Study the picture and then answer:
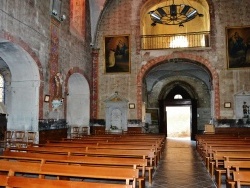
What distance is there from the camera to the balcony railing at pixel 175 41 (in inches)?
676

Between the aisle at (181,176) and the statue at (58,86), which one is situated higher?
the statue at (58,86)

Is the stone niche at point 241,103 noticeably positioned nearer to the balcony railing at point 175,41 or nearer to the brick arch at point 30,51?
the balcony railing at point 175,41

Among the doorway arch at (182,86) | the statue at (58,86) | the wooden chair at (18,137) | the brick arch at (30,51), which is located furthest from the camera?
the doorway arch at (182,86)

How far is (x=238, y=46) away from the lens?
16.2 m

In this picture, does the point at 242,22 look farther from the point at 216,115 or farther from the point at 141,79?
the point at 141,79

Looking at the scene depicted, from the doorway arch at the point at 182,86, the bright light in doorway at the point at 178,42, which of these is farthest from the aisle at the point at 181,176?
the bright light in doorway at the point at 178,42

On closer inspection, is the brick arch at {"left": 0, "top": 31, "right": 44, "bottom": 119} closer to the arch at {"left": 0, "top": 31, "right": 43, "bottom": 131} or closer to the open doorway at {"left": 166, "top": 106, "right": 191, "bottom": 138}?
the arch at {"left": 0, "top": 31, "right": 43, "bottom": 131}

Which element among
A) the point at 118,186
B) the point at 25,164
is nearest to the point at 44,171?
the point at 25,164

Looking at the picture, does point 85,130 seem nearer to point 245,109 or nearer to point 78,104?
point 78,104

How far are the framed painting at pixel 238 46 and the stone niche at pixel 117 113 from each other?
679cm

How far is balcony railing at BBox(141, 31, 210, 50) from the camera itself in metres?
17.2

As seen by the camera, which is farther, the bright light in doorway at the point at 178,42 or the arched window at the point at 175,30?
the bright light in doorway at the point at 178,42

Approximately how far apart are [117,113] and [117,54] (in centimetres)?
374

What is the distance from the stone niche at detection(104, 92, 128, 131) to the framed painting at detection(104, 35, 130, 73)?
1656 millimetres
